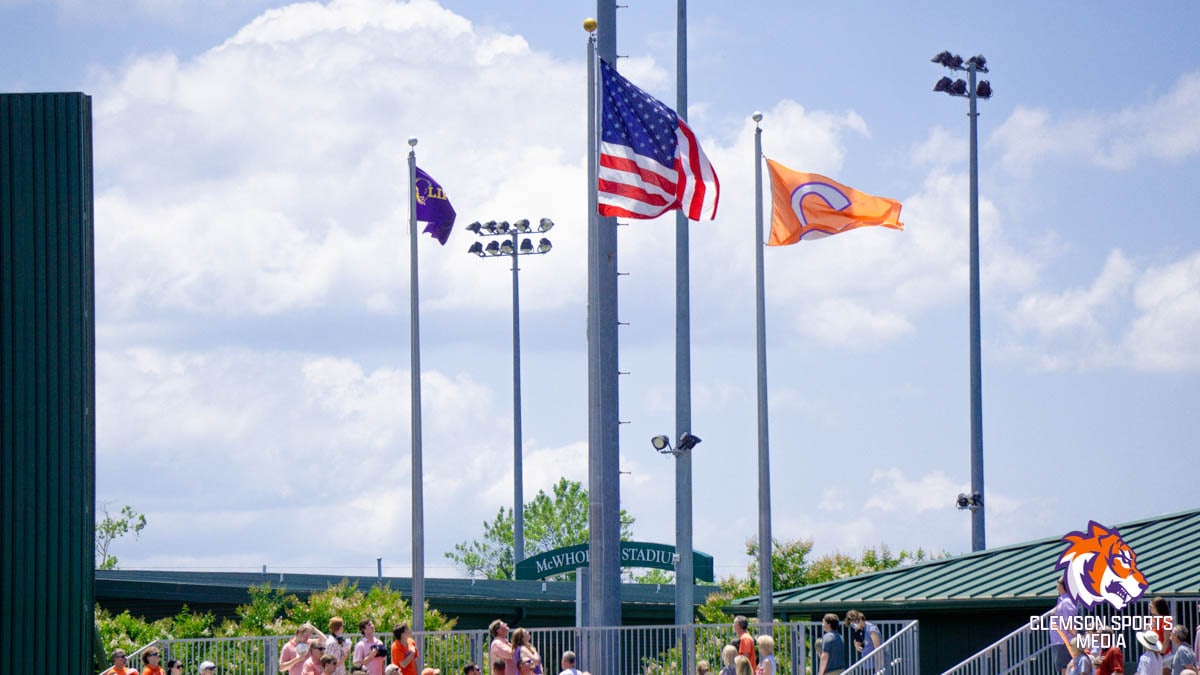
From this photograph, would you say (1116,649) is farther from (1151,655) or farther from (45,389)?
(45,389)

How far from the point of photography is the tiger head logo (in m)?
22.4

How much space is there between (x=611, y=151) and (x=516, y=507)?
1381 inches

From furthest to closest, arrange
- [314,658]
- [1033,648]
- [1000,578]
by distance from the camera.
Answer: [1000,578]
[1033,648]
[314,658]

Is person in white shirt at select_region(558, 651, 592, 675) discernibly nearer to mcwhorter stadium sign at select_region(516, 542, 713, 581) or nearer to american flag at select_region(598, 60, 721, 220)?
american flag at select_region(598, 60, 721, 220)

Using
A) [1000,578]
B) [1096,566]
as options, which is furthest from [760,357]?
[1096,566]

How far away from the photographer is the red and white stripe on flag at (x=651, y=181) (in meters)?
19.1

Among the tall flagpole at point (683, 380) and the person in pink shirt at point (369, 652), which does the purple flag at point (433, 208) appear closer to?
the tall flagpole at point (683, 380)

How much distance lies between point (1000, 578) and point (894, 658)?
6236mm

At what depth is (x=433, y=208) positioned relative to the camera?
29250 mm

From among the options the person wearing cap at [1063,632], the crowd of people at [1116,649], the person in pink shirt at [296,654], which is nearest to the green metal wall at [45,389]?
the person in pink shirt at [296,654]

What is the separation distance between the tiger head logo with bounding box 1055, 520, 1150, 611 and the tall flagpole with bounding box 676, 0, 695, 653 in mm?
6996

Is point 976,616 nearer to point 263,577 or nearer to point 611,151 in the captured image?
point 611,151

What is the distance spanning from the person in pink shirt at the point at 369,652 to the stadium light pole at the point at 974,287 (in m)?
23.3

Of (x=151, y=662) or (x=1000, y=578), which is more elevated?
(x=1000, y=578)
